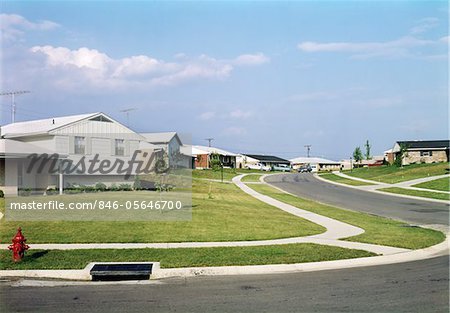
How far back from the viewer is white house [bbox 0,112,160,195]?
28.0m

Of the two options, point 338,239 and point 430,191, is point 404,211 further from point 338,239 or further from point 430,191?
point 430,191

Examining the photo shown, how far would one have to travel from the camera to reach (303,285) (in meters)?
9.00

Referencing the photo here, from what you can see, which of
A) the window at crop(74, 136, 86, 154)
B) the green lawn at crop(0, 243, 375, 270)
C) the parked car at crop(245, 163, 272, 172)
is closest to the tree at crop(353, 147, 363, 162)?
the parked car at crop(245, 163, 272, 172)

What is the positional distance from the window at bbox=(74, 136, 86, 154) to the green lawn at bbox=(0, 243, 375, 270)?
19.2 meters

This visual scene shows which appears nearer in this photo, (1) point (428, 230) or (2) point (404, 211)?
(1) point (428, 230)

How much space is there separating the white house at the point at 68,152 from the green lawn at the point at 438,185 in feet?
87.9

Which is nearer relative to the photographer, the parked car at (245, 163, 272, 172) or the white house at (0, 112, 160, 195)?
the white house at (0, 112, 160, 195)

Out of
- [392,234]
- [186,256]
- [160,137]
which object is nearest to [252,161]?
[160,137]

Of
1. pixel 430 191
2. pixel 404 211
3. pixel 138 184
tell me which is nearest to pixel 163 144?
pixel 138 184

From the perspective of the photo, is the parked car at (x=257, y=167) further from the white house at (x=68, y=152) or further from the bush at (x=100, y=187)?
the bush at (x=100, y=187)

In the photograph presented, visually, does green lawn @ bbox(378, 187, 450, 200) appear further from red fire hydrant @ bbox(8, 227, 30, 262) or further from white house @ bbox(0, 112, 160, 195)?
red fire hydrant @ bbox(8, 227, 30, 262)

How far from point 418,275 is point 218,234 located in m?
6.94

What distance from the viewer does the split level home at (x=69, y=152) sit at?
27.9 metres

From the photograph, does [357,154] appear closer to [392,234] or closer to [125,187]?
[125,187]
